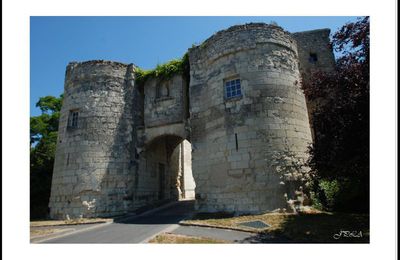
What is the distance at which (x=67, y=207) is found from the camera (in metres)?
13.4

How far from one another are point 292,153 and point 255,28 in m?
5.26

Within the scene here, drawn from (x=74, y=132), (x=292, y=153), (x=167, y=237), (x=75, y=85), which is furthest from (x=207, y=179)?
(x=75, y=85)

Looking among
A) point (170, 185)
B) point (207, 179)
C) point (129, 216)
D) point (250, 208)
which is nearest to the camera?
point (250, 208)

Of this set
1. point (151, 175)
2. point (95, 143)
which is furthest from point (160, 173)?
point (95, 143)

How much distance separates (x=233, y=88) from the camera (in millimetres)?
12188

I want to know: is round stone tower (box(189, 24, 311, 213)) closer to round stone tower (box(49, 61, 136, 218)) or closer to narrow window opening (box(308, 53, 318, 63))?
round stone tower (box(49, 61, 136, 218))

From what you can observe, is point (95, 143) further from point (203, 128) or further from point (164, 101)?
point (203, 128)

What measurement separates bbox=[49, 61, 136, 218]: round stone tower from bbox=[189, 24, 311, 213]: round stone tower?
12.7 ft

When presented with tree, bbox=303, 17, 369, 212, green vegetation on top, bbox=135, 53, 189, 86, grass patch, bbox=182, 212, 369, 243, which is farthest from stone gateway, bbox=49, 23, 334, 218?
tree, bbox=303, 17, 369, 212

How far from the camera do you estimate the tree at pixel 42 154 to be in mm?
16188

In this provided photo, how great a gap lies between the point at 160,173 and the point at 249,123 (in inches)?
302

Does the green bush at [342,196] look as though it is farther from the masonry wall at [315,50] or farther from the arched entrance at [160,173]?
the masonry wall at [315,50]

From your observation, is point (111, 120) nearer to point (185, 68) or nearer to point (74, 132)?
point (74, 132)

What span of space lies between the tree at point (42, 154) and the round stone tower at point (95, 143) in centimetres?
280
